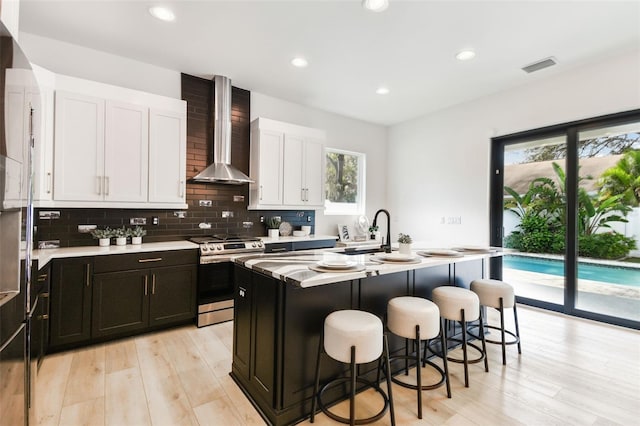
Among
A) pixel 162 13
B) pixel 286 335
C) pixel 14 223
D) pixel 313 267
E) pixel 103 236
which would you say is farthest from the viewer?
pixel 103 236

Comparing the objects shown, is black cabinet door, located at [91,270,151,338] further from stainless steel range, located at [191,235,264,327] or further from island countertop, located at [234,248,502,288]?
island countertop, located at [234,248,502,288]

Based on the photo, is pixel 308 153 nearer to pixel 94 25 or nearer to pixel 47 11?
pixel 94 25

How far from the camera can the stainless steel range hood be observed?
378cm

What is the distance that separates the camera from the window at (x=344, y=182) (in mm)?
5305

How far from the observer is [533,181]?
4059mm

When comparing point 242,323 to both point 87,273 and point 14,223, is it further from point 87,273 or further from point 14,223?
point 87,273

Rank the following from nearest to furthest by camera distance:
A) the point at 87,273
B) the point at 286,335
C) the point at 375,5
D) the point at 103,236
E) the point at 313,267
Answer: the point at 286,335 → the point at 313,267 → the point at 375,5 → the point at 87,273 → the point at 103,236

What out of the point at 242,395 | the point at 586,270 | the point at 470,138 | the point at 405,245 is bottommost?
the point at 242,395

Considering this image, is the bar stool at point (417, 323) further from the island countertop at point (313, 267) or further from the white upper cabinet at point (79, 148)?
the white upper cabinet at point (79, 148)

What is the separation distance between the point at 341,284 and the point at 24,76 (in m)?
1.89

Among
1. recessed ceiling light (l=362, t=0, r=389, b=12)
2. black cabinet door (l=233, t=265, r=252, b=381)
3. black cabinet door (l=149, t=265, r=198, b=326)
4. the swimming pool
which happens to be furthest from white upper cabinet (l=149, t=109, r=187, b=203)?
the swimming pool

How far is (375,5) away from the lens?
8.03ft

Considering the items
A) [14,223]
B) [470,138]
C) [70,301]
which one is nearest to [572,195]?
[470,138]

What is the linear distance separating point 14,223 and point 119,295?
1.91 meters
